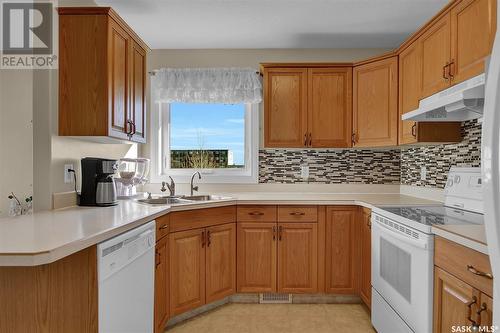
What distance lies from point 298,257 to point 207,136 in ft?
5.01

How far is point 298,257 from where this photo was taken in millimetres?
2797

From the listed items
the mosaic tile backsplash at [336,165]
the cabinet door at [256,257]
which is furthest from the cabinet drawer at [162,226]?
the mosaic tile backsplash at [336,165]

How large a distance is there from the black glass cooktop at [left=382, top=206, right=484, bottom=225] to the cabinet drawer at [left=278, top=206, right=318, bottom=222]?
642 mm

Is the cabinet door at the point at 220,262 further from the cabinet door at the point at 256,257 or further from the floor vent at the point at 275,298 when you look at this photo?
the floor vent at the point at 275,298

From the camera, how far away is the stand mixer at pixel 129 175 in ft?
8.87

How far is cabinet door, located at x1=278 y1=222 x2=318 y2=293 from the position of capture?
2.79 metres

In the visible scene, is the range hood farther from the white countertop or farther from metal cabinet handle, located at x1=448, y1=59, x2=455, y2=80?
the white countertop

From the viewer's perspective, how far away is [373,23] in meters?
2.81

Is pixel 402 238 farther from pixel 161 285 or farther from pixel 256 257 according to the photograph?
pixel 161 285

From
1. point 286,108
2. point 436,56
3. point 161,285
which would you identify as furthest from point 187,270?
point 436,56

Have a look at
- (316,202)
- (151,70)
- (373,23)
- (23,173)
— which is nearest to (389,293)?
(316,202)

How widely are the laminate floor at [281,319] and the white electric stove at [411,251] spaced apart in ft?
0.89

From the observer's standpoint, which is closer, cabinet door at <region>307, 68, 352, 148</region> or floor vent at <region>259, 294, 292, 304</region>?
floor vent at <region>259, 294, 292, 304</region>

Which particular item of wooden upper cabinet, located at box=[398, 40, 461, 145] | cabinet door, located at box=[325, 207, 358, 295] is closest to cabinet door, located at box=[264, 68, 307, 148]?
cabinet door, located at box=[325, 207, 358, 295]
